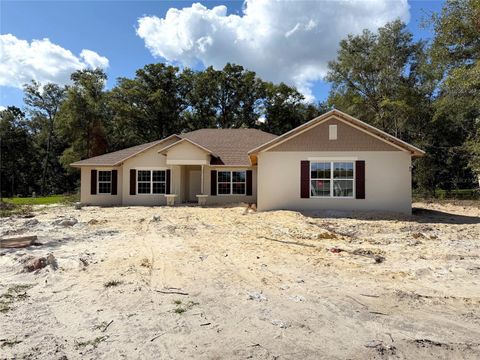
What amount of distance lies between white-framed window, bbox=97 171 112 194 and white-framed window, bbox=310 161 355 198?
13.4 meters

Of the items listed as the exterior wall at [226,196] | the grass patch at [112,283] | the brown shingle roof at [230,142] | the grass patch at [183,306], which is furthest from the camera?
the brown shingle roof at [230,142]

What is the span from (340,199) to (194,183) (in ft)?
36.4

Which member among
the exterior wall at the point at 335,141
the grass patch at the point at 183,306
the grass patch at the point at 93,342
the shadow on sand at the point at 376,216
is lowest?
the grass patch at the point at 93,342

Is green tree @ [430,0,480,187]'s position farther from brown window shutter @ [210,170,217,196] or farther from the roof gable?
brown window shutter @ [210,170,217,196]

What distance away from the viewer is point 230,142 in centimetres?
2570

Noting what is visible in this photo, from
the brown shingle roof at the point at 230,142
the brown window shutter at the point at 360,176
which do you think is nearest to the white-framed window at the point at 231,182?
the brown shingle roof at the point at 230,142

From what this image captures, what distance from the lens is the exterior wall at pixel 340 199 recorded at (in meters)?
16.2

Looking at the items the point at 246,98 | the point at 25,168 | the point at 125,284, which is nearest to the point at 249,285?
the point at 125,284

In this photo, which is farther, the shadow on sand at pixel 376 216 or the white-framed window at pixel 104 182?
the white-framed window at pixel 104 182

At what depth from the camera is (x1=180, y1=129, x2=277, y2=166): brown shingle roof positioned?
2275 cm

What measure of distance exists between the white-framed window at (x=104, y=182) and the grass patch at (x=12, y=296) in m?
18.1

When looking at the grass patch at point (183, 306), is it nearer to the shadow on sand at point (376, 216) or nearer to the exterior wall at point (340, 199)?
the shadow on sand at point (376, 216)

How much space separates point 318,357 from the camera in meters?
3.57

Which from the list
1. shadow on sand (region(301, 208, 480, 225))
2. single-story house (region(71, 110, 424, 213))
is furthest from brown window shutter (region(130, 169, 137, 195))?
shadow on sand (region(301, 208, 480, 225))
